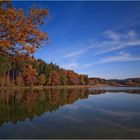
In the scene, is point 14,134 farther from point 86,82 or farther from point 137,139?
point 86,82

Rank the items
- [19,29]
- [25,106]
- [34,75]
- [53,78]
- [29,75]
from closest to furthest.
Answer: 1. [19,29]
2. [25,106]
3. [29,75]
4. [34,75]
5. [53,78]

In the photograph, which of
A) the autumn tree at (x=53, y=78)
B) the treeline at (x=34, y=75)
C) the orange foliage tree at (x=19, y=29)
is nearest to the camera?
the orange foliage tree at (x=19, y=29)

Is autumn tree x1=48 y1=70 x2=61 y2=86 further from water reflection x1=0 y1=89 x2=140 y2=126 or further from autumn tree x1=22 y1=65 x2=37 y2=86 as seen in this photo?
water reflection x1=0 y1=89 x2=140 y2=126

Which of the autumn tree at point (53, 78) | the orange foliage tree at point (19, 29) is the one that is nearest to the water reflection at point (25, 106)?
the orange foliage tree at point (19, 29)

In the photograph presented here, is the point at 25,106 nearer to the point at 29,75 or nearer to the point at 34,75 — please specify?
the point at 29,75

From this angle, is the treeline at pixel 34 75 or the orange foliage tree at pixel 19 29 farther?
the treeline at pixel 34 75

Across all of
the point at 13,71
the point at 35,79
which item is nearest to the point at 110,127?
the point at 35,79

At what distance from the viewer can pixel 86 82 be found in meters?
140

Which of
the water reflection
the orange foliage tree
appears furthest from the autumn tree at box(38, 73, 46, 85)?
the orange foliage tree

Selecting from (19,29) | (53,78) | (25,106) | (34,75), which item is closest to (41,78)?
(34,75)

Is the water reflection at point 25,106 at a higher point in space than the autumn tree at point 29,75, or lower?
lower

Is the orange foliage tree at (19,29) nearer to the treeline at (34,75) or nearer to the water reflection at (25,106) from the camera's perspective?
the water reflection at (25,106)

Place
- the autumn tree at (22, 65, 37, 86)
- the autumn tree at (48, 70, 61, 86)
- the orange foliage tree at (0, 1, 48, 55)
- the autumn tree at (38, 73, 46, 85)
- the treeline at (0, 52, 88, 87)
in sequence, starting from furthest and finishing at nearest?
the autumn tree at (48, 70, 61, 86) → the autumn tree at (38, 73, 46, 85) → the autumn tree at (22, 65, 37, 86) → the treeline at (0, 52, 88, 87) → the orange foliage tree at (0, 1, 48, 55)

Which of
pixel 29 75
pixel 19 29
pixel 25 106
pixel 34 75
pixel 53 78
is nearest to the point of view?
pixel 19 29
